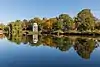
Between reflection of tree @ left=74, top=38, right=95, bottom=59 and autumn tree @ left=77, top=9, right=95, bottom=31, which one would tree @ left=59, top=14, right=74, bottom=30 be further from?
reflection of tree @ left=74, top=38, right=95, bottom=59

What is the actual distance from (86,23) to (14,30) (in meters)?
12.0

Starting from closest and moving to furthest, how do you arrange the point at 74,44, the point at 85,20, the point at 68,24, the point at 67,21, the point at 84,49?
the point at 84,49 < the point at 74,44 < the point at 85,20 < the point at 68,24 < the point at 67,21

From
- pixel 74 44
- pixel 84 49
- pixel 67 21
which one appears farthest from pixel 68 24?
pixel 84 49

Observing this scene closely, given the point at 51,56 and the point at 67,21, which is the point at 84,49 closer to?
the point at 51,56

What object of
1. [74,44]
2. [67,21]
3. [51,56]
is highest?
[67,21]

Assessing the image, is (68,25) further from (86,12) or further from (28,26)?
(28,26)

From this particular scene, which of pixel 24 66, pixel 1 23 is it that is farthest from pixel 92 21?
pixel 24 66

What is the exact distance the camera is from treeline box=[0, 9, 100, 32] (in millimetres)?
38094

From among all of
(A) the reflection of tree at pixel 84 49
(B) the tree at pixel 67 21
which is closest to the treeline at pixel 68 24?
(B) the tree at pixel 67 21

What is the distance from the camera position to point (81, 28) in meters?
38.8

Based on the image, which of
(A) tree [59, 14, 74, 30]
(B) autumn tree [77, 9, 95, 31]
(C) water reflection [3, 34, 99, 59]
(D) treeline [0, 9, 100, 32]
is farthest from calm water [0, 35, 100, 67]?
(A) tree [59, 14, 74, 30]

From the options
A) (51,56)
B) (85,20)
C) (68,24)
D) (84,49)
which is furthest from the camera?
(68,24)

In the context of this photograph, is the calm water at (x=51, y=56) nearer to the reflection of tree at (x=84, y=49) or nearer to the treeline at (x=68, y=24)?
the reflection of tree at (x=84, y=49)

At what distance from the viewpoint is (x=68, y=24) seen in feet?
142
